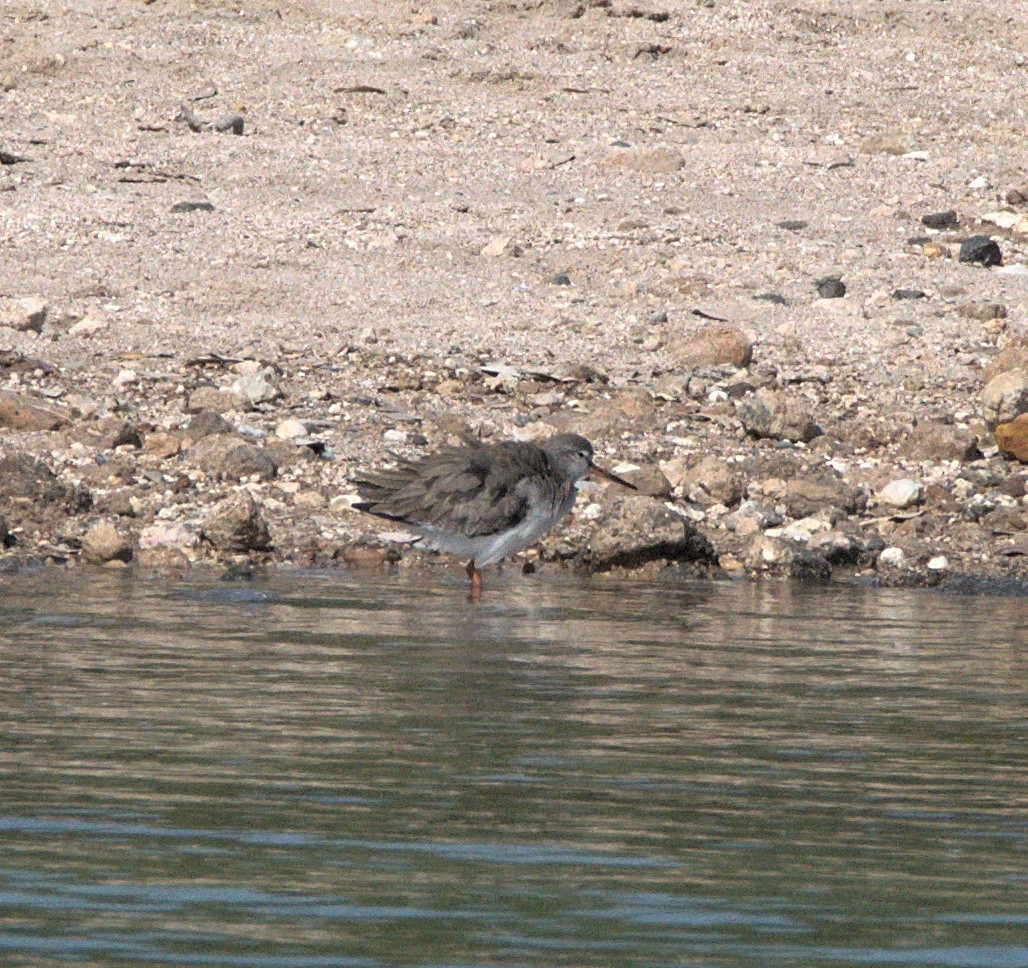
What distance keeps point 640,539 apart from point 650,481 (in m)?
1.22

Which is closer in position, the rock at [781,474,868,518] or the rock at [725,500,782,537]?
the rock at [725,500,782,537]

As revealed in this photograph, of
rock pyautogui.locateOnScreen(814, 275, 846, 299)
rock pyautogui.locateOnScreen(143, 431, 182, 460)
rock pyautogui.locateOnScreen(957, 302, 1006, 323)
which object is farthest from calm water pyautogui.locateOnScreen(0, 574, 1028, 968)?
rock pyautogui.locateOnScreen(814, 275, 846, 299)

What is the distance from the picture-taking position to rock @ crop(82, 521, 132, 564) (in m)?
12.9

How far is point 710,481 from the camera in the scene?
A: 14.4 meters

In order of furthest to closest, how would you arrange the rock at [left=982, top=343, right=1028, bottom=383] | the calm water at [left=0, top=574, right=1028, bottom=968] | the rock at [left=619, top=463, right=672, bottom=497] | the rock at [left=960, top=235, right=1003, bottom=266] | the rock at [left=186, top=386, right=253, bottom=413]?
the rock at [left=960, top=235, right=1003, bottom=266]
the rock at [left=982, top=343, right=1028, bottom=383]
the rock at [left=186, top=386, right=253, bottom=413]
the rock at [left=619, top=463, right=672, bottom=497]
the calm water at [left=0, top=574, right=1028, bottom=968]

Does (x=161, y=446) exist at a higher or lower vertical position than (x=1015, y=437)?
lower

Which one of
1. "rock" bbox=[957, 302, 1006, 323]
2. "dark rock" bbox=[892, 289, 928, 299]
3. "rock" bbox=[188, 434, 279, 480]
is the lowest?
"rock" bbox=[188, 434, 279, 480]

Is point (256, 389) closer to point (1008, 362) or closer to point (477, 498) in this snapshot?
point (477, 498)

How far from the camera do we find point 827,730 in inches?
320

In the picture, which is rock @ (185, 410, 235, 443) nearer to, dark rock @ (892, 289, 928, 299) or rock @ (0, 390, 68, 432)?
rock @ (0, 390, 68, 432)

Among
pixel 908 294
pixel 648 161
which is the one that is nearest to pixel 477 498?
pixel 908 294

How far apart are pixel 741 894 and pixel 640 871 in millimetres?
337

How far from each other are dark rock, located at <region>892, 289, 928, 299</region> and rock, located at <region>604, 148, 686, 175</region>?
371 cm

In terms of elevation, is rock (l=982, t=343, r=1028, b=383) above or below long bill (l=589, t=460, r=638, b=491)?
above
